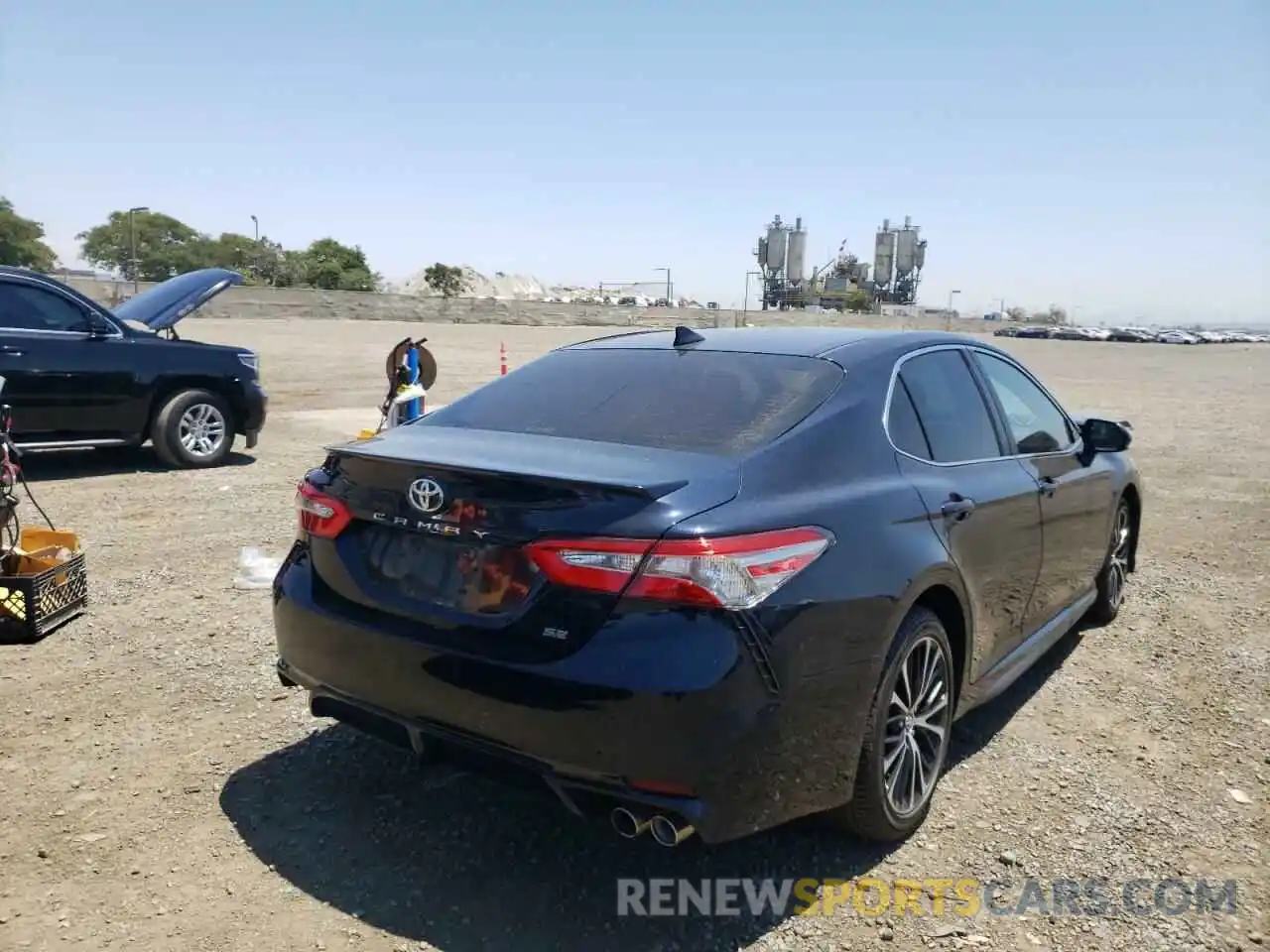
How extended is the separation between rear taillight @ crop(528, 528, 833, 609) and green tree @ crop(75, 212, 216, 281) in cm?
10859

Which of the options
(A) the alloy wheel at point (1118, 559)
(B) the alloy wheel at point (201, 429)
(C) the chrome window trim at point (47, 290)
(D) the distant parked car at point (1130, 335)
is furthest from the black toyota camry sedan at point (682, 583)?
(D) the distant parked car at point (1130, 335)

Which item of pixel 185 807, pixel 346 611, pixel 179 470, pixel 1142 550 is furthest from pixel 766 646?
pixel 179 470

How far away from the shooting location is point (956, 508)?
10.9 ft

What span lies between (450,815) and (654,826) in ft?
3.53

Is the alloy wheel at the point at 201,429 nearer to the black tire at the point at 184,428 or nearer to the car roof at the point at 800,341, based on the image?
the black tire at the point at 184,428

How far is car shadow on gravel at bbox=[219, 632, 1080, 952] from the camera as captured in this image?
2646 mm

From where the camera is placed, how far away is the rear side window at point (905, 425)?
10.8ft

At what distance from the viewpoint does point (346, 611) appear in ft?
9.50

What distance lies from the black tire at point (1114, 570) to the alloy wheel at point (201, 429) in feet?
26.1

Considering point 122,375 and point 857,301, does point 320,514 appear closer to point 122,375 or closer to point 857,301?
point 122,375

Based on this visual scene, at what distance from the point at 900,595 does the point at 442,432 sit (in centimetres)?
159

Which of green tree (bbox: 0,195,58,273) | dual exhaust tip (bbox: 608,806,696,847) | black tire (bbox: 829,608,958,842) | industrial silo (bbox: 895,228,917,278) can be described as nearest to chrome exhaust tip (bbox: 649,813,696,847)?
dual exhaust tip (bbox: 608,806,696,847)

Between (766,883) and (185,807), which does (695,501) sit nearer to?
(766,883)

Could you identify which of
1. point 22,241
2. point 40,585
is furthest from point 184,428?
point 22,241
